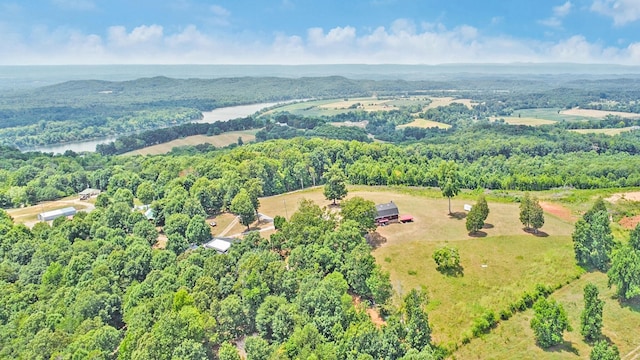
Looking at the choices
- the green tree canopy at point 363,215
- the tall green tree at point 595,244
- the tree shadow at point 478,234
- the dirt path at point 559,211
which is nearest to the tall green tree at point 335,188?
the green tree canopy at point 363,215

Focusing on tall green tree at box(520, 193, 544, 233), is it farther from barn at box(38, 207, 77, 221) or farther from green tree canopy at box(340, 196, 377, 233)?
barn at box(38, 207, 77, 221)

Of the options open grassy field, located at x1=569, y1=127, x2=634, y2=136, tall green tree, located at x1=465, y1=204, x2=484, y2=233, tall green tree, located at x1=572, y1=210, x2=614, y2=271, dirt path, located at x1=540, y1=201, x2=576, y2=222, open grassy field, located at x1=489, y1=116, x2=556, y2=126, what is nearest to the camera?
tall green tree, located at x1=572, y1=210, x2=614, y2=271

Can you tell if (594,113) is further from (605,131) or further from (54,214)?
(54,214)

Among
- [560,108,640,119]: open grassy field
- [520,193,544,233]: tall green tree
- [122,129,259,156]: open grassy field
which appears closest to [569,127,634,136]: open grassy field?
[560,108,640,119]: open grassy field

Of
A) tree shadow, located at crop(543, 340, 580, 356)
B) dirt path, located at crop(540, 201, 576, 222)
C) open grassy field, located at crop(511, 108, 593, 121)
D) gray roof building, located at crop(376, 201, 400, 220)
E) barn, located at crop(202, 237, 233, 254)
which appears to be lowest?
tree shadow, located at crop(543, 340, 580, 356)

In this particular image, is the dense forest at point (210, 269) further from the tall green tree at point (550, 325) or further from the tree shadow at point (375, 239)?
the tall green tree at point (550, 325)

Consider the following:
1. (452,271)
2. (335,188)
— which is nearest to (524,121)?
(335,188)

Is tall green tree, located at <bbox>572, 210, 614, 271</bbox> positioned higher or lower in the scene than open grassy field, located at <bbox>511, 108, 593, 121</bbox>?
lower
